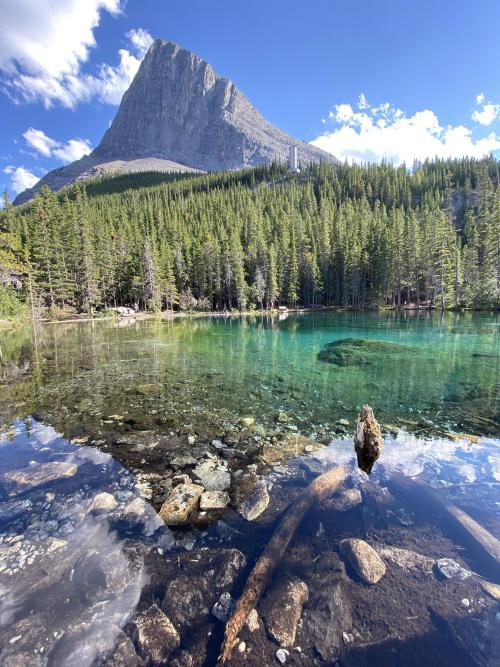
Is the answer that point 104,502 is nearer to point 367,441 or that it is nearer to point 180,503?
point 180,503

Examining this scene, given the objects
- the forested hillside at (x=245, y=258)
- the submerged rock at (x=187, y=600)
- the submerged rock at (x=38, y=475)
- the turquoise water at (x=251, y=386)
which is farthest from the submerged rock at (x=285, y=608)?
the forested hillside at (x=245, y=258)

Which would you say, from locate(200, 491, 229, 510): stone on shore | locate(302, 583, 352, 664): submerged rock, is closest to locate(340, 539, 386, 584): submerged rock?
locate(302, 583, 352, 664): submerged rock

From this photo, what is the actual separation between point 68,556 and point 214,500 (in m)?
2.62

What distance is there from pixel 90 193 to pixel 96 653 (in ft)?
726

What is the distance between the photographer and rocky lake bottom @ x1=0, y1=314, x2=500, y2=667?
13.2 ft

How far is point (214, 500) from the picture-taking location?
21.8ft

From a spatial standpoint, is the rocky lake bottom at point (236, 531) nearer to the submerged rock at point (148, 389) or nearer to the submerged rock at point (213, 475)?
the submerged rock at point (213, 475)

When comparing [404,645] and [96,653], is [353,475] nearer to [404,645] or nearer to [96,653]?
[404,645]

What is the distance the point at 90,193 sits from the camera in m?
187

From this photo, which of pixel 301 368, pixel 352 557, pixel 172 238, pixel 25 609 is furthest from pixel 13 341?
pixel 172 238

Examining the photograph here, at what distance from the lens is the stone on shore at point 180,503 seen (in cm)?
612

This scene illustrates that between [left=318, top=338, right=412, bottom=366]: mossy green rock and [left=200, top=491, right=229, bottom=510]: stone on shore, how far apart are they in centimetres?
1452

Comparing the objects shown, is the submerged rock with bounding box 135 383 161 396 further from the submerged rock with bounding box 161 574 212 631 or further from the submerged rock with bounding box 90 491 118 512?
the submerged rock with bounding box 161 574 212 631

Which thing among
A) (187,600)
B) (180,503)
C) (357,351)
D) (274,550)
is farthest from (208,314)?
(187,600)
